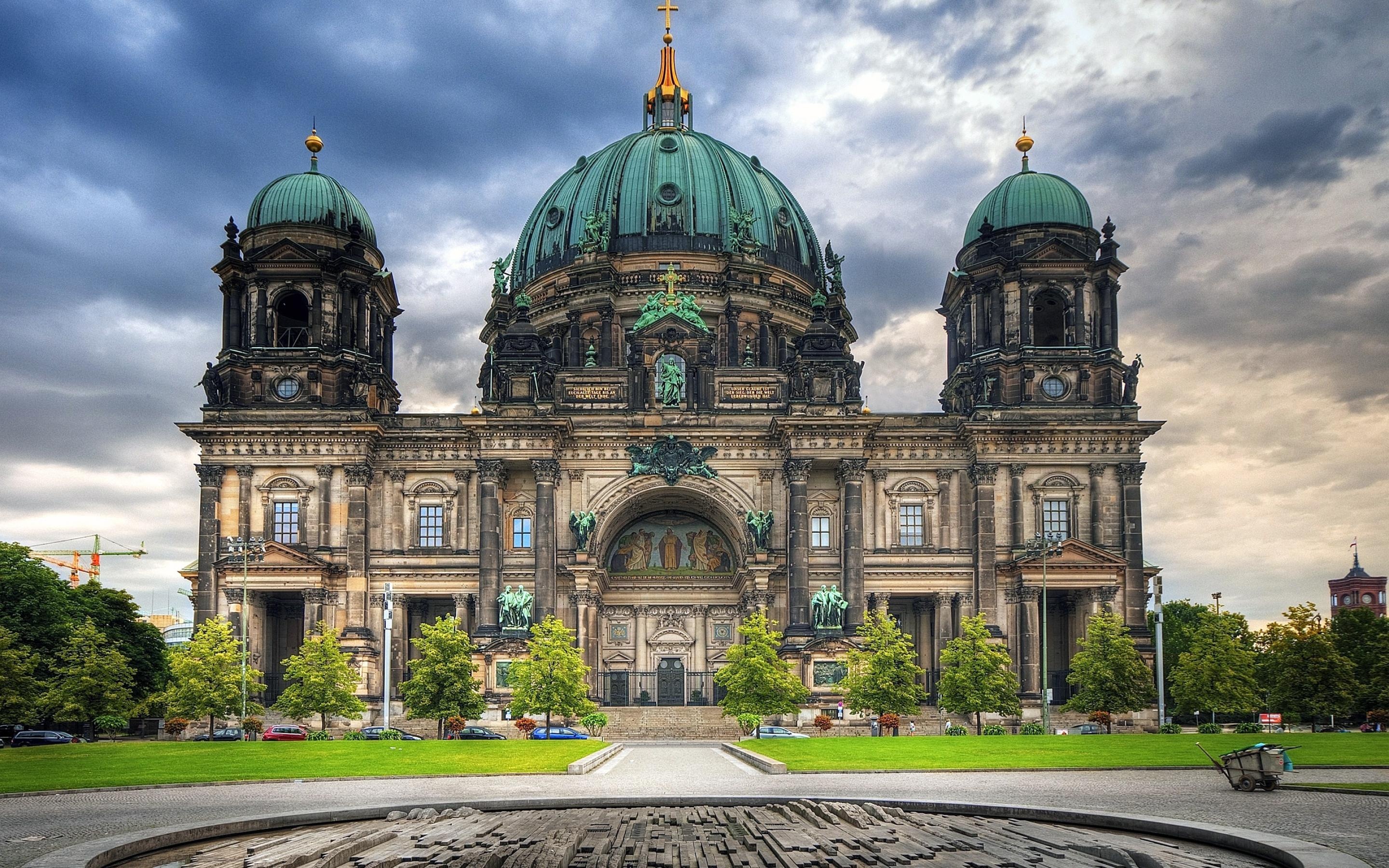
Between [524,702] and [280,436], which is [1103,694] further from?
[280,436]

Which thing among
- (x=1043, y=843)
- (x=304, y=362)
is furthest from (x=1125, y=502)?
(x=1043, y=843)

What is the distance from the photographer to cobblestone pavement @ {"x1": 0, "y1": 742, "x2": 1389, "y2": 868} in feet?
72.0

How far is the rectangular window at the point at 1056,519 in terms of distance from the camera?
251ft

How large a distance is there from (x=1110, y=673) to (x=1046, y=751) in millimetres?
25889

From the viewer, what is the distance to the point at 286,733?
2443 inches

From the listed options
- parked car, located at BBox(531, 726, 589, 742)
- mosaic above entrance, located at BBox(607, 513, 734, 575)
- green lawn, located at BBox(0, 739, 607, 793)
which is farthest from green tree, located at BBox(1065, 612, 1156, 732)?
green lawn, located at BBox(0, 739, 607, 793)

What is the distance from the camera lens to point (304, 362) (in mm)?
77188

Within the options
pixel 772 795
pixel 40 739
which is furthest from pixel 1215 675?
pixel 40 739

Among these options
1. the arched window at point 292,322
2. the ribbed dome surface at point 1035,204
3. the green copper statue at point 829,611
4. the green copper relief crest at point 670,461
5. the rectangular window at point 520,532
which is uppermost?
the ribbed dome surface at point 1035,204

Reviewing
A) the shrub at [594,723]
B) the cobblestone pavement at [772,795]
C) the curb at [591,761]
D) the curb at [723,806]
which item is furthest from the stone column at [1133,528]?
the curb at [723,806]

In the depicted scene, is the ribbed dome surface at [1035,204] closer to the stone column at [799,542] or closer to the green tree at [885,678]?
the stone column at [799,542]

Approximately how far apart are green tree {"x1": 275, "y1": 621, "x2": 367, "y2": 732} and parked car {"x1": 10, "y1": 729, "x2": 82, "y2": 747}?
9461 mm

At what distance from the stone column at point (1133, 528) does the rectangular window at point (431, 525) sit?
3788cm

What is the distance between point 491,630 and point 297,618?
13.3m
